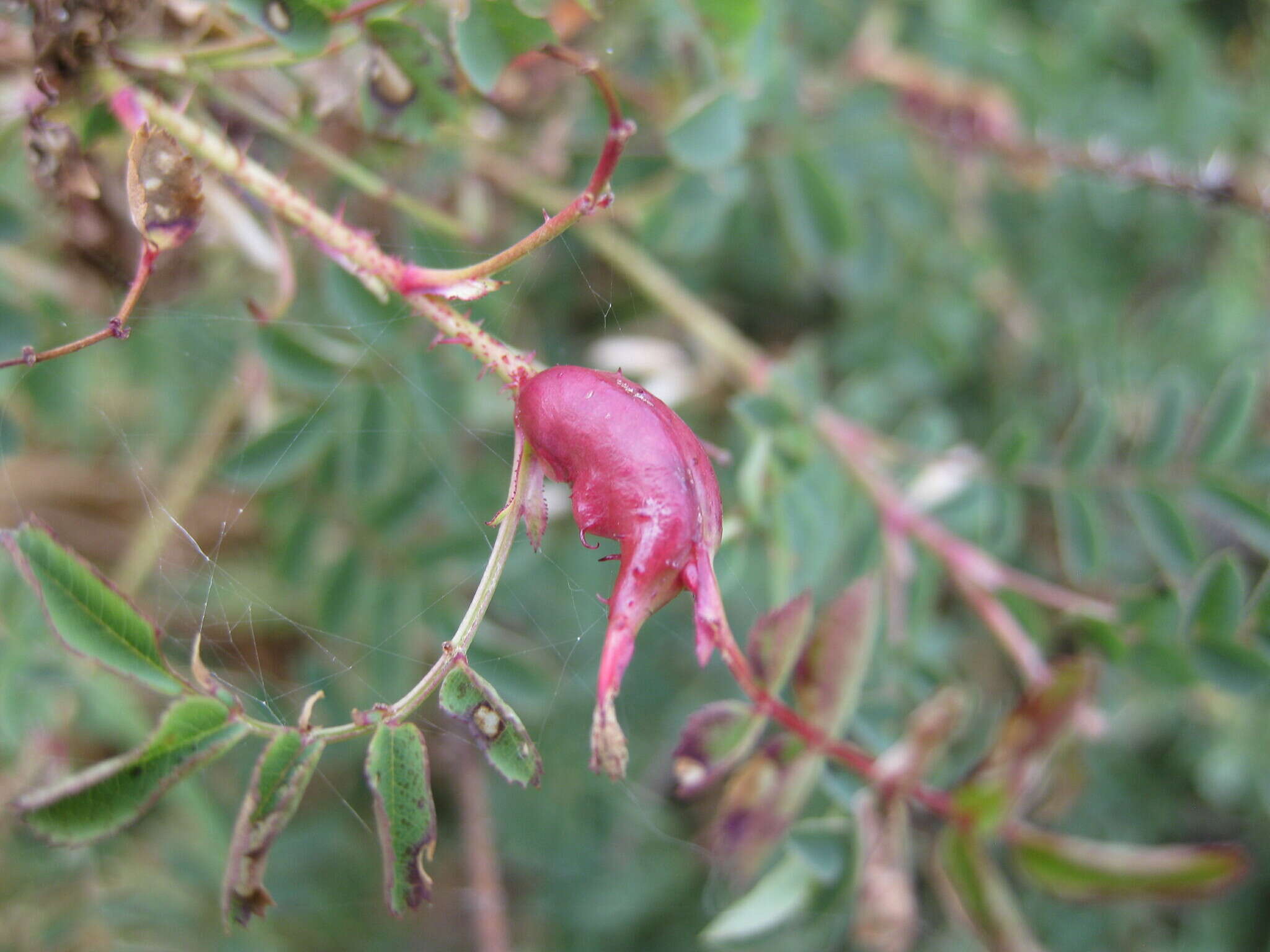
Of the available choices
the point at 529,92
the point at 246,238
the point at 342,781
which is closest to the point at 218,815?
the point at 342,781

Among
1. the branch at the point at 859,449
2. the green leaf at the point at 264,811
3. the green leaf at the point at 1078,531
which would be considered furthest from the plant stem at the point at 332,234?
the green leaf at the point at 1078,531

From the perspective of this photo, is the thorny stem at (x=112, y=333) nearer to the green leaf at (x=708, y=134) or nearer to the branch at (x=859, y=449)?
the green leaf at (x=708, y=134)

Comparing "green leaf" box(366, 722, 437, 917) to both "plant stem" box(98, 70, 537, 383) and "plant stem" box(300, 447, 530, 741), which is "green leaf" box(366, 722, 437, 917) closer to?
"plant stem" box(300, 447, 530, 741)

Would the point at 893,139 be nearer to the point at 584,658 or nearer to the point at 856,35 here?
the point at 856,35

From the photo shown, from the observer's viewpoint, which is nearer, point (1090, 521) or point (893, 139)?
point (1090, 521)

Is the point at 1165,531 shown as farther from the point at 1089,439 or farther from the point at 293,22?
the point at 293,22

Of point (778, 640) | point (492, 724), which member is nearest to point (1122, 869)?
point (778, 640)

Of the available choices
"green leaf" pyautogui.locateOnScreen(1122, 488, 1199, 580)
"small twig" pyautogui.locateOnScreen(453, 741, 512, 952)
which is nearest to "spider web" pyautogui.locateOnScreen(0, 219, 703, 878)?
"small twig" pyautogui.locateOnScreen(453, 741, 512, 952)
